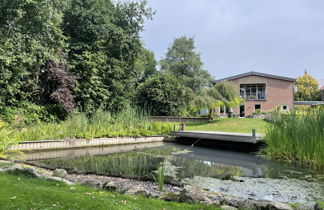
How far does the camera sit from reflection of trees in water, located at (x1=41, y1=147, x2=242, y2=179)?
751 centimetres

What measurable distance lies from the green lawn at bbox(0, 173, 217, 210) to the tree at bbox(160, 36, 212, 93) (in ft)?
104

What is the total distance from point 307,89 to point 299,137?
48.6m

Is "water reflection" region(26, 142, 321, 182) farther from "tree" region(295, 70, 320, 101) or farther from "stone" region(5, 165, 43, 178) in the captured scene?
"tree" region(295, 70, 320, 101)

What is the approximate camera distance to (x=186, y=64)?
36.1 metres

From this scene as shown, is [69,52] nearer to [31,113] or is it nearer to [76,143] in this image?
[31,113]

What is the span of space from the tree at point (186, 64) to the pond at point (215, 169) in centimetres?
2433

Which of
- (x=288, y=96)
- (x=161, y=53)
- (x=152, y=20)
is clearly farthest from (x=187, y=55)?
(x=152, y=20)

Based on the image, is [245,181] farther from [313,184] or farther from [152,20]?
[152,20]

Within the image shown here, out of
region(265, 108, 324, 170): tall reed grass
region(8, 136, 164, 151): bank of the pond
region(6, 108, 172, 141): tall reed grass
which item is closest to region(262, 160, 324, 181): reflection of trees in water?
region(265, 108, 324, 170): tall reed grass

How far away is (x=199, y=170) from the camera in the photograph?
803 cm

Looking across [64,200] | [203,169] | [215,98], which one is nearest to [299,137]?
[203,169]

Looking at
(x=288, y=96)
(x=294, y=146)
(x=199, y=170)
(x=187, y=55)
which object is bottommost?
(x=199, y=170)

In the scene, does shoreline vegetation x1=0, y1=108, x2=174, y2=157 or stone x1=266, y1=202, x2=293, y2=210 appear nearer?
stone x1=266, y1=202, x2=293, y2=210

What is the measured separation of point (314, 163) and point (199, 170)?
10.2 ft
